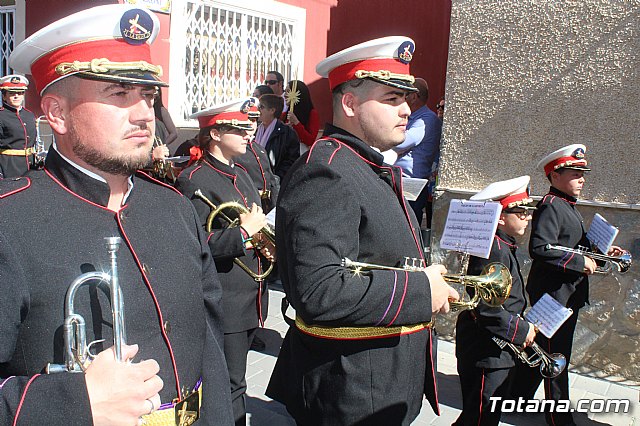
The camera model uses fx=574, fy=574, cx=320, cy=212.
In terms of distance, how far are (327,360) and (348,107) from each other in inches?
39.8

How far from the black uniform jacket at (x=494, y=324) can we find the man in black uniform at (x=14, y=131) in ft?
21.4

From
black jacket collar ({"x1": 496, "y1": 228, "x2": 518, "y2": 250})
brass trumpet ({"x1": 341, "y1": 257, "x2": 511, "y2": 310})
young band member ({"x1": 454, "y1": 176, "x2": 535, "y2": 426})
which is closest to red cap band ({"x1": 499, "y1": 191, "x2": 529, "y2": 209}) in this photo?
young band member ({"x1": 454, "y1": 176, "x2": 535, "y2": 426})

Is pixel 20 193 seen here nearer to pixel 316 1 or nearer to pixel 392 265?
pixel 392 265

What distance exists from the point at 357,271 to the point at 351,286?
0.08 meters

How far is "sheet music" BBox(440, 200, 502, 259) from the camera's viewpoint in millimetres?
2504

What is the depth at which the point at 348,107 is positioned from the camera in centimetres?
235

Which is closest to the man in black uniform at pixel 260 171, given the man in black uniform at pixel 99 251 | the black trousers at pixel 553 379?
the black trousers at pixel 553 379

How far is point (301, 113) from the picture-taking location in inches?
302

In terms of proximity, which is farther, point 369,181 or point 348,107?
point 348,107

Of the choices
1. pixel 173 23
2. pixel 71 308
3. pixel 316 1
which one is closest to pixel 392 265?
pixel 71 308

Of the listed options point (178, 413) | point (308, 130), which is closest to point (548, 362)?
point (178, 413)

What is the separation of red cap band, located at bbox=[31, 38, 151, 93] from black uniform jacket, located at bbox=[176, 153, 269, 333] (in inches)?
66.4

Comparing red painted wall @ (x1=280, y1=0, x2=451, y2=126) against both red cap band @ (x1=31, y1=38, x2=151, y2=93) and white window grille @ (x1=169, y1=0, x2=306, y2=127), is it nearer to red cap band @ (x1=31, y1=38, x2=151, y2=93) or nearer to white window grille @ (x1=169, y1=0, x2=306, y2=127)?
white window grille @ (x1=169, y1=0, x2=306, y2=127)

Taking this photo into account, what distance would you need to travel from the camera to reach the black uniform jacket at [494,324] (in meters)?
3.13
